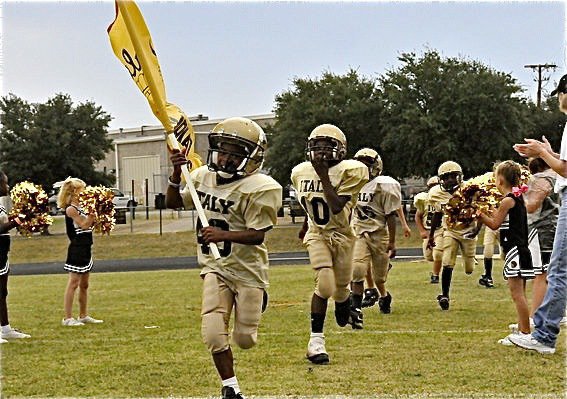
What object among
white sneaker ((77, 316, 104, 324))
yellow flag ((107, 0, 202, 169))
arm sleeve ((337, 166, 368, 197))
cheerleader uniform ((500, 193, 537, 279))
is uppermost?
yellow flag ((107, 0, 202, 169))

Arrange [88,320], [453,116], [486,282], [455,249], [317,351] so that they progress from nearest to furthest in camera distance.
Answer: [317,351]
[88,320]
[455,249]
[486,282]
[453,116]

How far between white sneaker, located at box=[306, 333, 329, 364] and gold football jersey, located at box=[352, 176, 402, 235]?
10.4 ft

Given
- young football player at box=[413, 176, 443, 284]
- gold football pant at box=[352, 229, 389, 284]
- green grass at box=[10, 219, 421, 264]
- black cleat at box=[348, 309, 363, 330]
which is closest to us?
black cleat at box=[348, 309, 363, 330]

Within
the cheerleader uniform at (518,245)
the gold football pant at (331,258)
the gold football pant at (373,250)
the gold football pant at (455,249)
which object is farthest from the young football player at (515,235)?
the gold football pant at (455,249)

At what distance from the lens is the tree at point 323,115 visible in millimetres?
39156

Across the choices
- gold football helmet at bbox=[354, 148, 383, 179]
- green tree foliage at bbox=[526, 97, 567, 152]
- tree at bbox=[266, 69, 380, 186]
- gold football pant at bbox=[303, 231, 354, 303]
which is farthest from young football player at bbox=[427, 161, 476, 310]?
green tree foliage at bbox=[526, 97, 567, 152]

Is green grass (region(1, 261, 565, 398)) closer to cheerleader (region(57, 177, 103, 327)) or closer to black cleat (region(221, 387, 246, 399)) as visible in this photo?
black cleat (region(221, 387, 246, 399))

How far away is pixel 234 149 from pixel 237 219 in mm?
487

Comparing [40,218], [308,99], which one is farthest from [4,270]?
[308,99]

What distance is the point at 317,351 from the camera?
793 cm

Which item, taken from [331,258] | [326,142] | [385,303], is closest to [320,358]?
[331,258]

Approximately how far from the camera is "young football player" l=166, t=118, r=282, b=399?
6.46m

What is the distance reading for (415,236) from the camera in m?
30.7

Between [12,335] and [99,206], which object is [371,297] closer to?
[99,206]
